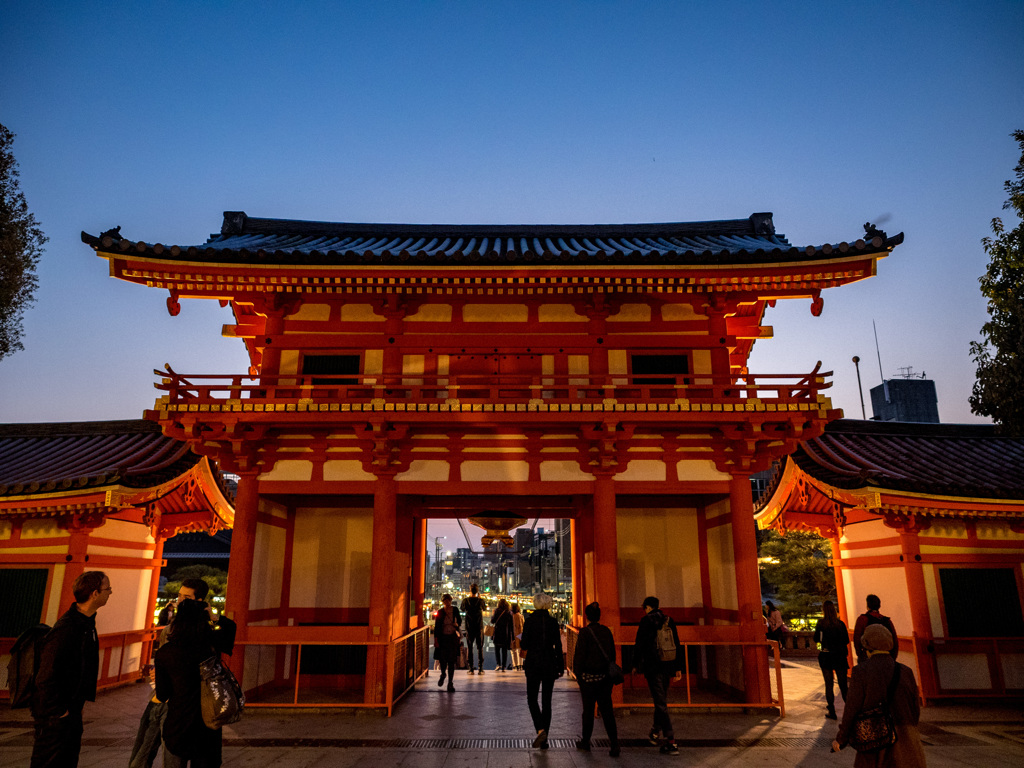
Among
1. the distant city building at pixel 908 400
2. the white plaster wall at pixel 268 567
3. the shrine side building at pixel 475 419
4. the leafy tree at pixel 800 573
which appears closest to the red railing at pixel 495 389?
the shrine side building at pixel 475 419

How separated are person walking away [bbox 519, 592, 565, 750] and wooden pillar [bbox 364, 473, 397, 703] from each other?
3.03 metres

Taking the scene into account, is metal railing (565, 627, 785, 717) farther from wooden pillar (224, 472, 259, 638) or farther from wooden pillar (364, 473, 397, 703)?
wooden pillar (224, 472, 259, 638)

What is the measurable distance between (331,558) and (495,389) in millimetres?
5483

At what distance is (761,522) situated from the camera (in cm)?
1741

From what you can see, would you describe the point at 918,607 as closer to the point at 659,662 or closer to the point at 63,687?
the point at 659,662

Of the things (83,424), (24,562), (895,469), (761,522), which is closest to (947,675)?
(895,469)

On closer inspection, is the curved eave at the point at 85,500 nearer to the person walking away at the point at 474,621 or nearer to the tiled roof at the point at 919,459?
the person walking away at the point at 474,621

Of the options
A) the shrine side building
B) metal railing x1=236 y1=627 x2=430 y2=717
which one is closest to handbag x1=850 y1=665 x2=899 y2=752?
the shrine side building

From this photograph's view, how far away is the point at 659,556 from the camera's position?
43.5 ft

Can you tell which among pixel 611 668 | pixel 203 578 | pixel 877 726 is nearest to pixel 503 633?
pixel 611 668

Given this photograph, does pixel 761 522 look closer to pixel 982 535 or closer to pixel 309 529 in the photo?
pixel 982 535

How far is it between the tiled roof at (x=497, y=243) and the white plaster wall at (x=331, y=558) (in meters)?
5.64

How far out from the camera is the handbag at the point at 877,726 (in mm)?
4855

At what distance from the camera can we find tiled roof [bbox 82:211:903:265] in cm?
1102
